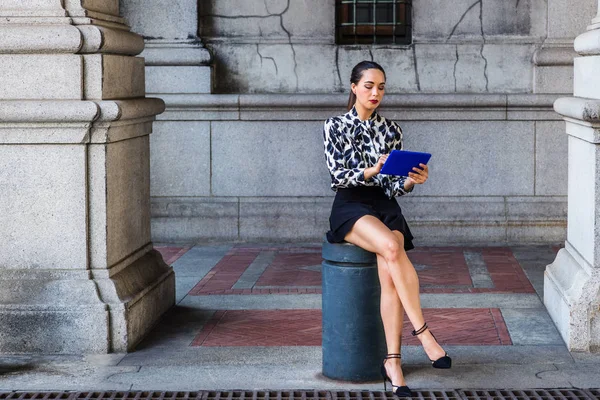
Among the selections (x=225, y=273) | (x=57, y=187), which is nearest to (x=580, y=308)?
(x=57, y=187)

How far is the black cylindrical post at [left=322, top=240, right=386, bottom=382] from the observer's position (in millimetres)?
6000

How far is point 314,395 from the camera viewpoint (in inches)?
231

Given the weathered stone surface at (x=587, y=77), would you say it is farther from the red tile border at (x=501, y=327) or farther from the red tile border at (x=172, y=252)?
the red tile border at (x=172, y=252)

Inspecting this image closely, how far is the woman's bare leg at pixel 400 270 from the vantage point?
588cm

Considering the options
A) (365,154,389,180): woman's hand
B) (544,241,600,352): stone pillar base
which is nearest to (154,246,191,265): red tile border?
(544,241,600,352): stone pillar base

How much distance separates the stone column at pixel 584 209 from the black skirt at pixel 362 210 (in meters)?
1.23

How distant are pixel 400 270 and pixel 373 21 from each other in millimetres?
6429

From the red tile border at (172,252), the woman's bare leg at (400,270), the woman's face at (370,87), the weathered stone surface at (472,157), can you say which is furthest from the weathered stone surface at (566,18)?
the woman's bare leg at (400,270)

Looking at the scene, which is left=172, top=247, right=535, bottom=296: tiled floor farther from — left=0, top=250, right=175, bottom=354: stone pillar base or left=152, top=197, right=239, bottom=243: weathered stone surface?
left=0, top=250, right=175, bottom=354: stone pillar base

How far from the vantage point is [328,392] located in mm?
5910

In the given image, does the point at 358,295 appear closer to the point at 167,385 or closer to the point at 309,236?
the point at 167,385

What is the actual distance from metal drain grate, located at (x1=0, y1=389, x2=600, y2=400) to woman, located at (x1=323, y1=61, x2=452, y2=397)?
0.17m

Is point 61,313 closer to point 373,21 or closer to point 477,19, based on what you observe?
point 373,21

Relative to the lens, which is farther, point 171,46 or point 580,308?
point 171,46
